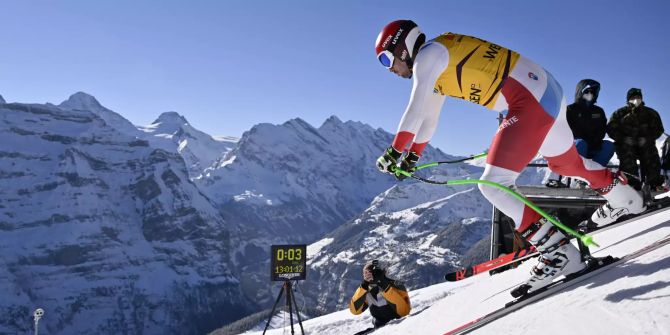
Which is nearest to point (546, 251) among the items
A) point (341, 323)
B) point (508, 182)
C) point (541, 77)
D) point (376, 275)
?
point (508, 182)

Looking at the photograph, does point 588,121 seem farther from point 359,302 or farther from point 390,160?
point 390,160

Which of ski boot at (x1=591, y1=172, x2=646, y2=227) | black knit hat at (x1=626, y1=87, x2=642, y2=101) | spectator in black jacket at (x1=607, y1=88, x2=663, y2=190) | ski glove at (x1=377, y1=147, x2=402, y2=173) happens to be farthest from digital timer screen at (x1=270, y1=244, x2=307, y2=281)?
ski glove at (x1=377, y1=147, x2=402, y2=173)

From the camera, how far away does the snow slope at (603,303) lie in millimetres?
3406

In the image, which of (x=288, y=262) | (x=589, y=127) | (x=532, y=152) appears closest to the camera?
(x=532, y=152)

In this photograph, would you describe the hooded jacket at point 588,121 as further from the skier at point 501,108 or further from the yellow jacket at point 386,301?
the yellow jacket at point 386,301

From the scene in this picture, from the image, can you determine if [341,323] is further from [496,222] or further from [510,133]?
[510,133]

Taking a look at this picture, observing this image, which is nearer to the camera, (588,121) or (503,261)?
(503,261)

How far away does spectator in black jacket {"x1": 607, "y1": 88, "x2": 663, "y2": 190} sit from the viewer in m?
7.85

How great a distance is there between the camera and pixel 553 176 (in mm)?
10047

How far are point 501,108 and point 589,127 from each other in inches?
160

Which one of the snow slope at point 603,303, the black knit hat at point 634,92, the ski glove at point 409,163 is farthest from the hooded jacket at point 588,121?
the ski glove at point 409,163

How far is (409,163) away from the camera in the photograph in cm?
541

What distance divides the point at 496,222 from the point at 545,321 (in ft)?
25.8

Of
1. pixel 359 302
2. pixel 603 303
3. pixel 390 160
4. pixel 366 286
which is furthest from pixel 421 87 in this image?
pixel 359 302
